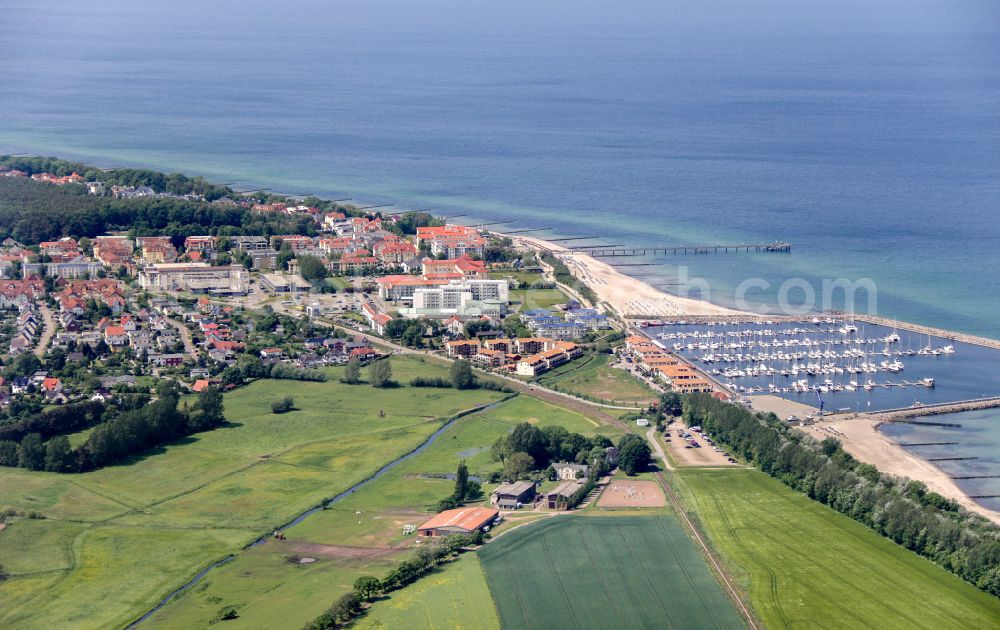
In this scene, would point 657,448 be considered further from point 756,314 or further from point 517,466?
point 756,314

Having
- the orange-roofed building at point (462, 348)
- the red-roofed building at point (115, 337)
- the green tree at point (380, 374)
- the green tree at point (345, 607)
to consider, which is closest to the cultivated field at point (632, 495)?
the green tree at point (345, 607)

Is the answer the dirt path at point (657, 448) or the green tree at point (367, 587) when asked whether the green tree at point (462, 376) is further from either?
the green tree at point (367, 587)

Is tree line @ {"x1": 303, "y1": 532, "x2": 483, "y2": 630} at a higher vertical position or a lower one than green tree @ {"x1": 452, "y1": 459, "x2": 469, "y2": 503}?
lower

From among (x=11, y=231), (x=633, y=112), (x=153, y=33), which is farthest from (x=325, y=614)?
(x=153, y=33)

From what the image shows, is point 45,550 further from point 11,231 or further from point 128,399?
point 11,231

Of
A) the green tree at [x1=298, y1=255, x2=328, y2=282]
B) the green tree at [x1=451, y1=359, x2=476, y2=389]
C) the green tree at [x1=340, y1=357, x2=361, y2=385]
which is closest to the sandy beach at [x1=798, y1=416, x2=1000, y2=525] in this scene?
the green tree at [x1=451, y1=359, x2=476, y2=389]

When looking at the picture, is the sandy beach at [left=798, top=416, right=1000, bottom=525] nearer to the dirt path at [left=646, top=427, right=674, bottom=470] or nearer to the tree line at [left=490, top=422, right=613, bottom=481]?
the dirt path at [left=646, top=427, right=674, bottom=470]
